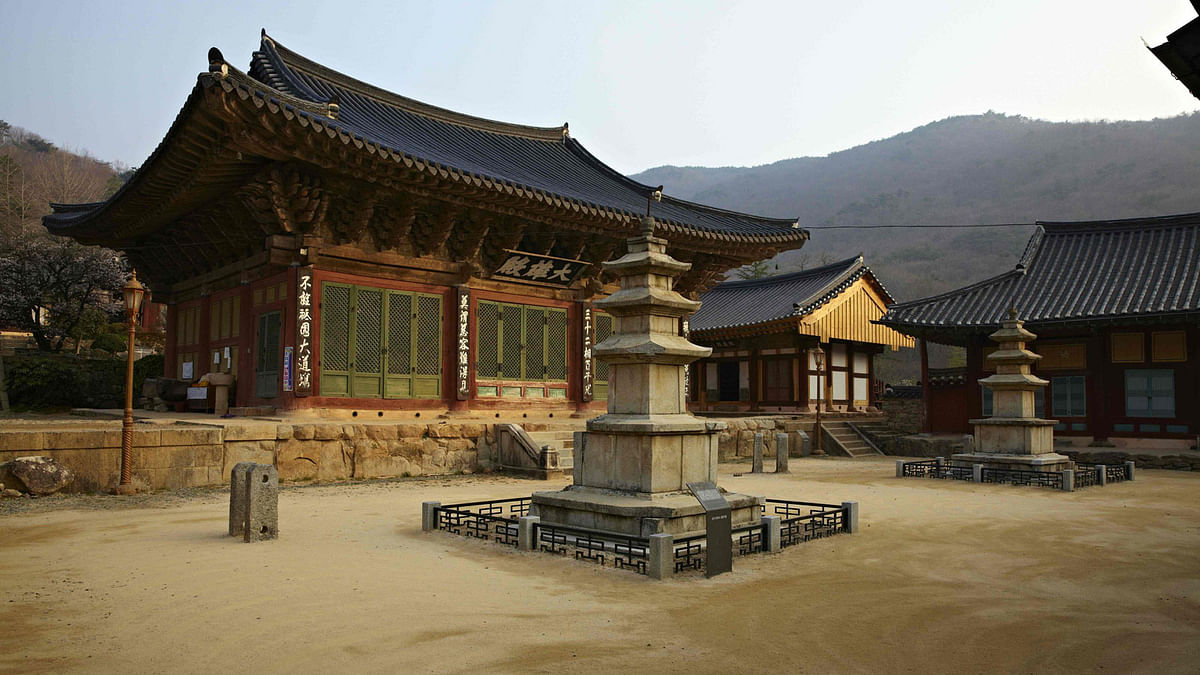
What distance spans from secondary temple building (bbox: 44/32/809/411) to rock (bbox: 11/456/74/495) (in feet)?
15.4

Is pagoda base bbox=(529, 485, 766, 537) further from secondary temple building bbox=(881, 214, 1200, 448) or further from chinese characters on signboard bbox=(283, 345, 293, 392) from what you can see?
secondary temple building bbox=(881, 214, 1200, 448)

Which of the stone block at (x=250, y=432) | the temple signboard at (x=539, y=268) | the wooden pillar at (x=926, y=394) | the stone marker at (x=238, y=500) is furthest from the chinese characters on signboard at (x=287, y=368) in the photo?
the wooden pillar at (x=926, y=394)

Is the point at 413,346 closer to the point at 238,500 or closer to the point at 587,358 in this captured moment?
the point at 587,358

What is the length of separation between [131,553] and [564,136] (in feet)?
68.5

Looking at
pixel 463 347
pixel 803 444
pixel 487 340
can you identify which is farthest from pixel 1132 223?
pixel 463 347

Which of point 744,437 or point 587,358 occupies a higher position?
point 587,358

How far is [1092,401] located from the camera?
22.1 metres

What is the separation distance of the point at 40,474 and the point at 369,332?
6.84 m

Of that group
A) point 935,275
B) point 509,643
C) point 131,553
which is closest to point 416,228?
point 131,553

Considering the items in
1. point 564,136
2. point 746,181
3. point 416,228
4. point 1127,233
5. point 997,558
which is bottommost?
point 997,558

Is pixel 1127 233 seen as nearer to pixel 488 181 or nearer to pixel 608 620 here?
pixel 488 181

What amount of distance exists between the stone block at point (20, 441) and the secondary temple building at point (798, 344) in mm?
22032

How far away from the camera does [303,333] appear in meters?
15.2

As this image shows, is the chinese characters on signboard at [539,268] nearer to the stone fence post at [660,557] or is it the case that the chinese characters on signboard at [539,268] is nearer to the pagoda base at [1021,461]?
the pagoda base at [1021,461]
